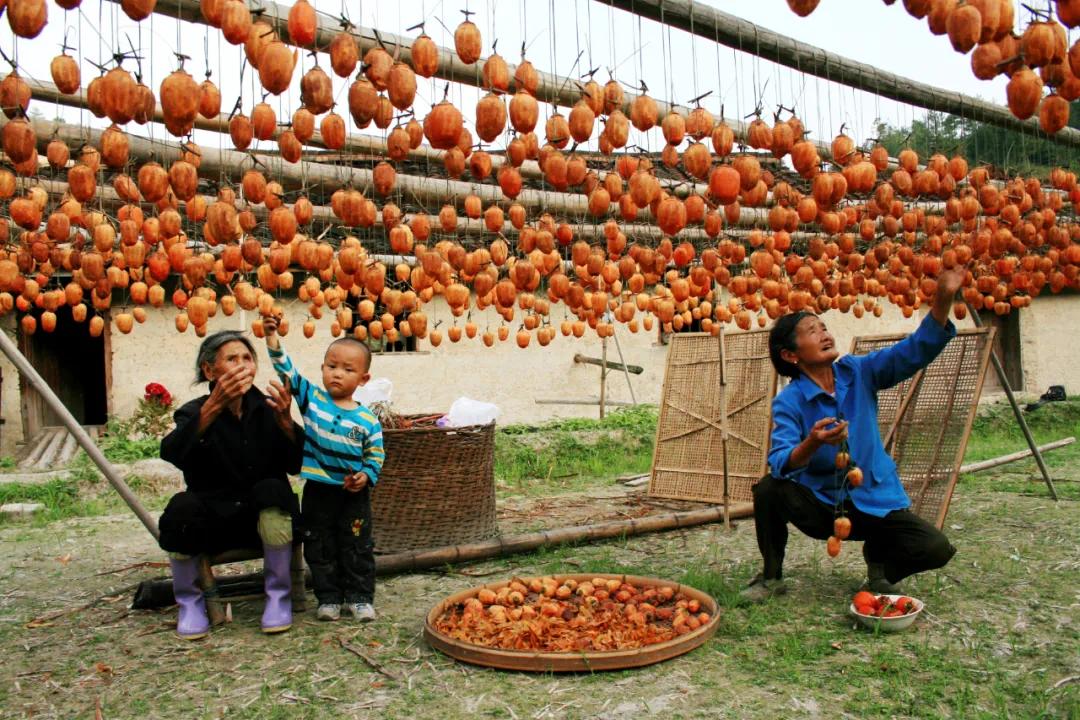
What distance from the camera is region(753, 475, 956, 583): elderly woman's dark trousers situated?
3.18 meters

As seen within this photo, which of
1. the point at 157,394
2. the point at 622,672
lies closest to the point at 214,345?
the point at 622,672

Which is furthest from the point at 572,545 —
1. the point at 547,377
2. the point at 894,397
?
the point at 547,377

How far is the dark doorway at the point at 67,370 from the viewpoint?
35.3ft

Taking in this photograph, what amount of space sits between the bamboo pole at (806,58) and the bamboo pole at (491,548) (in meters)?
2.78

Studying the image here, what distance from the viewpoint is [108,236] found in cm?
611

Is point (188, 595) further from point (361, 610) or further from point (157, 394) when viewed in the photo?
point (157, 394)

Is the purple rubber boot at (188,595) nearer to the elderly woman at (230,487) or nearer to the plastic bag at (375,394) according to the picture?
the elderly woman at (230,487)

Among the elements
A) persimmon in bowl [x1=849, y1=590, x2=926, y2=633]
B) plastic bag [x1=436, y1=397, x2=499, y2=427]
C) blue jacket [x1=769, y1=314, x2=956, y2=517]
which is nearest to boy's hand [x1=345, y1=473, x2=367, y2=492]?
plastic bag [x1=436, y1=397, x2=499, y2=427]

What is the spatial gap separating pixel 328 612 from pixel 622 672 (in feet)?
4.47

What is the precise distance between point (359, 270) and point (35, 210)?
208 cm

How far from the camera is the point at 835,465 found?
10.7ft

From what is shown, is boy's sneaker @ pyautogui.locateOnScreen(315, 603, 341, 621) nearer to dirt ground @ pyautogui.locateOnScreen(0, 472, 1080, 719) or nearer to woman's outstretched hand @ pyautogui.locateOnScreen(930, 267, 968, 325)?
dirt ground @ pyautogui.locateOnScreen(0, 472, 1080, 719)

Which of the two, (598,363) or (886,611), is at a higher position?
(598,363)

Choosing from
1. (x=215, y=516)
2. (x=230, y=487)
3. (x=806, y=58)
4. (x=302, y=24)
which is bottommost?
(x=215, y=516)
